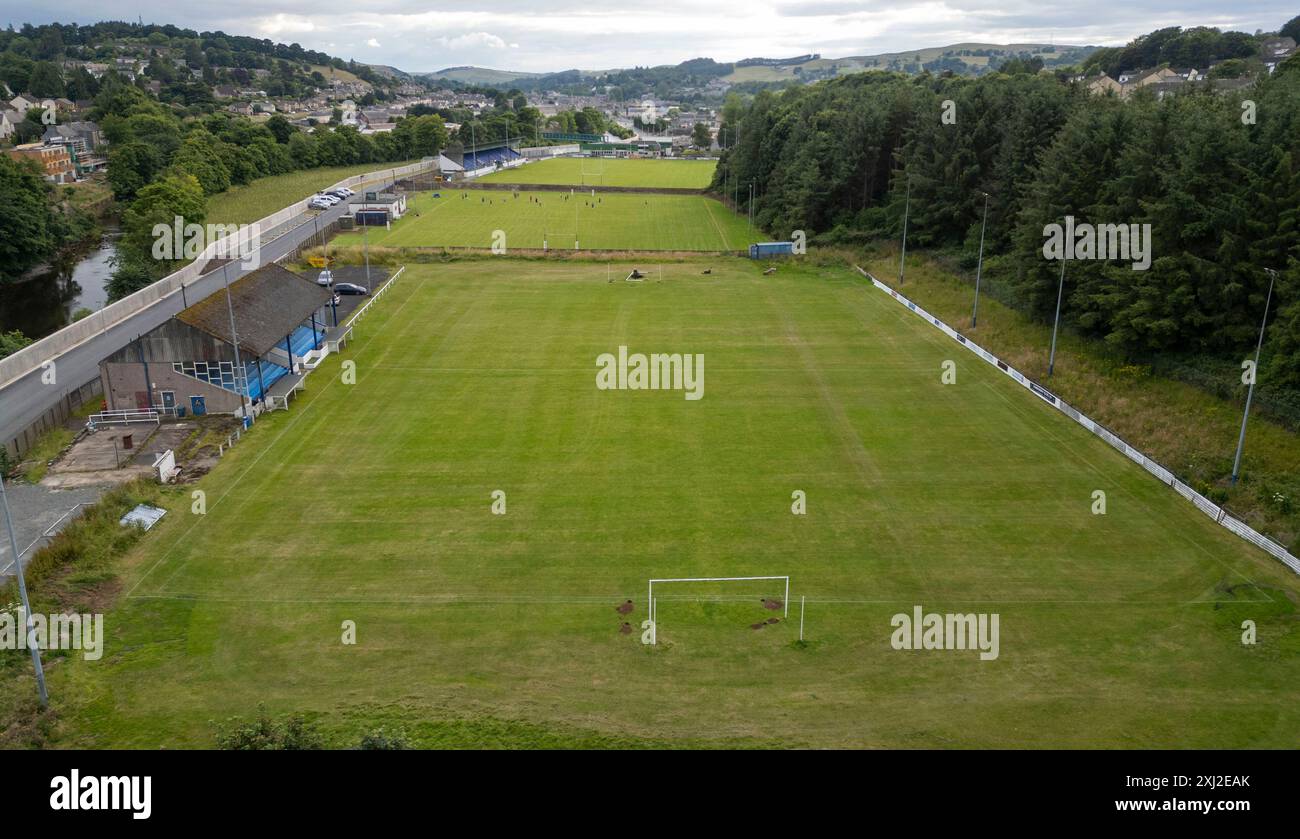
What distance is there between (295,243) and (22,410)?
4360 cm

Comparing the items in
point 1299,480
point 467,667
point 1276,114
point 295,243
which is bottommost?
point 467,667

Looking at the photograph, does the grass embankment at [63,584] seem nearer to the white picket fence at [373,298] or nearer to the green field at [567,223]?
the white picket fence at [373,298]

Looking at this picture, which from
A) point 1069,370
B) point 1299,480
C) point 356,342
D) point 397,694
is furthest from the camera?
point 356,342

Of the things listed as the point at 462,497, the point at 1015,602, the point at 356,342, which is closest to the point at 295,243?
the point at 356,342

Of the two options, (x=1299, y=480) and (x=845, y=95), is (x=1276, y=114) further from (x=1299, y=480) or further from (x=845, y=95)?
(x=845, y=95)

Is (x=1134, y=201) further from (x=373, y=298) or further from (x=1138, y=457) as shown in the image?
(x=373, y=298)

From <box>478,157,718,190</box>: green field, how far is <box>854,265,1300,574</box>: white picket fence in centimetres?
8727

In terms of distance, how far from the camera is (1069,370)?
43438 millimetres

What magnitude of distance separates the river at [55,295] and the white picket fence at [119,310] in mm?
6704

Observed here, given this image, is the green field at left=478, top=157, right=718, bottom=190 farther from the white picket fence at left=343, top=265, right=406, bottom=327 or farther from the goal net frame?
the white picket fence at left=343, top=265, right=406, bottom=327

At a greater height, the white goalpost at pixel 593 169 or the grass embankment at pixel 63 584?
the white goalpost at pixel 593 169

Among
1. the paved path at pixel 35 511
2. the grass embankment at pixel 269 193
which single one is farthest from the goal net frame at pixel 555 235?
the paved path at pixel 35 511

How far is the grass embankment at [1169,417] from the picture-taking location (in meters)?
29.7

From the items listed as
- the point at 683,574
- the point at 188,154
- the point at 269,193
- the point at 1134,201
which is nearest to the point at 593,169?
the point at 269,193
